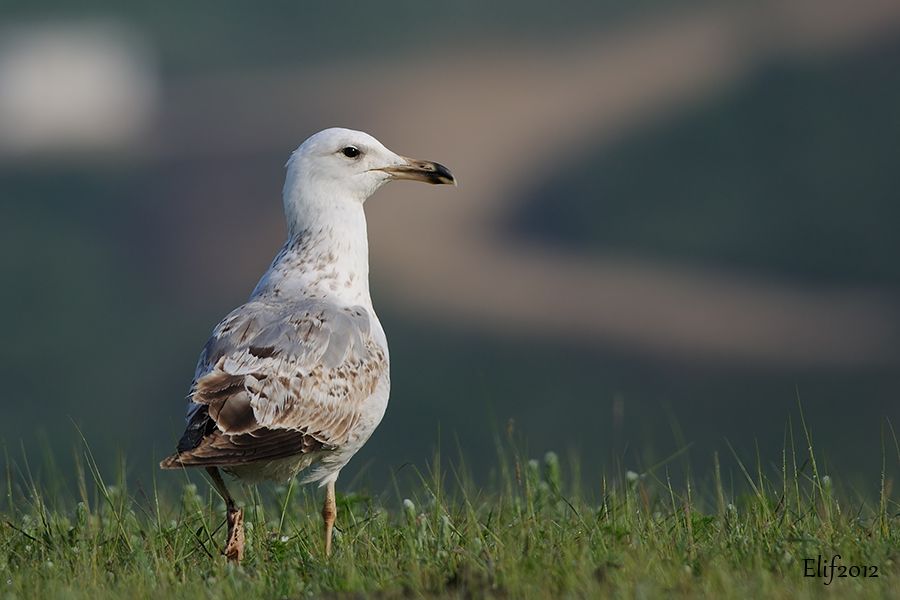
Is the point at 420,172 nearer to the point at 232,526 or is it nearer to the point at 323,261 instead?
the point at 323,261

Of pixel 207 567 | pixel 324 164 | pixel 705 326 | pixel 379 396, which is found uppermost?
pixel 324 164

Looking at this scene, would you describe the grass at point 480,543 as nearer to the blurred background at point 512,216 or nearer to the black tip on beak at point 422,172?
the black tip on beak at point 422,172

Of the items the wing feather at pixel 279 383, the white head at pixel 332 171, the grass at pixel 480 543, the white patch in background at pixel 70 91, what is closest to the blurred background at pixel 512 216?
the white patch in background at pixel 70 91

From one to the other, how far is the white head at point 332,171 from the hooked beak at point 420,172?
0.08 m

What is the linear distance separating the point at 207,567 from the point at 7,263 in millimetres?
49795

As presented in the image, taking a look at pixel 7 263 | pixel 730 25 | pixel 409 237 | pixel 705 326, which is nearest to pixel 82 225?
pixel 7 263

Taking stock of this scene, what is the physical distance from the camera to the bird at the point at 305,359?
749cm

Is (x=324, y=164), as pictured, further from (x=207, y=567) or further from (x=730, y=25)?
(x=730, y=25)

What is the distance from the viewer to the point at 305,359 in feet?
25.8

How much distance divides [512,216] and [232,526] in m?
53.7

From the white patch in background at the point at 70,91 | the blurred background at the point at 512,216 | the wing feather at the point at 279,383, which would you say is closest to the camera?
the wing feather at the point at 279,383

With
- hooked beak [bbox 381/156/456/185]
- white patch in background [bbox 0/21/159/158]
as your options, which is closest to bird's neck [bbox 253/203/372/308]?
hooked beak [bbox 381/156/456/185]

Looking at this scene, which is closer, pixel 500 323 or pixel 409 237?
pixel 500 323

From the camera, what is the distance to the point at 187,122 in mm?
73875
